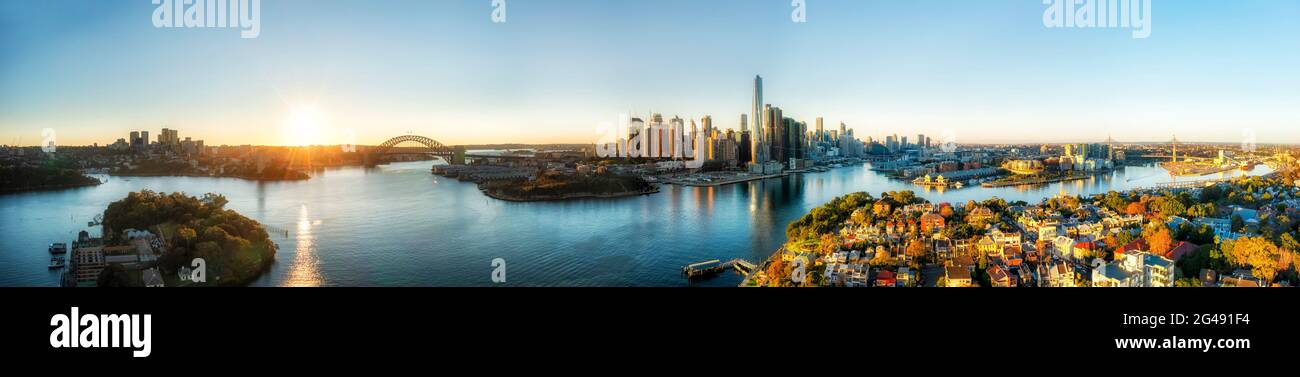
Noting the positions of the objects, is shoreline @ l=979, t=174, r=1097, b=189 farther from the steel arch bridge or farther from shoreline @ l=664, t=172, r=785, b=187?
the steel arch bridge

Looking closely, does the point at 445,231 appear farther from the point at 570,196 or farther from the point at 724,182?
the point at 724,182

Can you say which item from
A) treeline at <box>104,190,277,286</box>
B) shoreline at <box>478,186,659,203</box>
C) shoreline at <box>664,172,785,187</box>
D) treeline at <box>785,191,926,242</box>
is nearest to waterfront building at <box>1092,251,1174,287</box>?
treeline at <box>785,191,926,242</box>

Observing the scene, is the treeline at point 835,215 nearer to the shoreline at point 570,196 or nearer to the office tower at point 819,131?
the shoreline at point 570,196

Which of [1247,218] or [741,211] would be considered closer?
[1247,218]

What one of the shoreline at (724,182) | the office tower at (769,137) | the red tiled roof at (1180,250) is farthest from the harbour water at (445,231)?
the office tower at (769,137)
